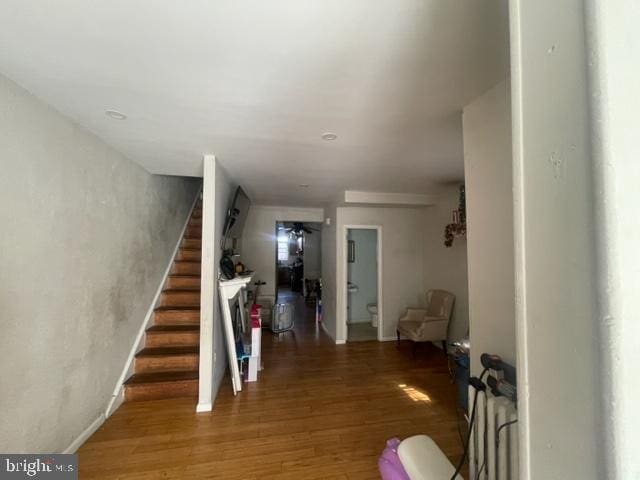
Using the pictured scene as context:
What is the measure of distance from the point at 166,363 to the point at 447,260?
3.83 m

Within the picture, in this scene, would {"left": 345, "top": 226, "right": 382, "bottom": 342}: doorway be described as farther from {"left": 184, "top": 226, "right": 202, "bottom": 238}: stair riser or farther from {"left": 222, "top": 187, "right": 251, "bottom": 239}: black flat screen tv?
{"left": 184, "top": 226, "right": 202, "bottom": 238}: stair riser

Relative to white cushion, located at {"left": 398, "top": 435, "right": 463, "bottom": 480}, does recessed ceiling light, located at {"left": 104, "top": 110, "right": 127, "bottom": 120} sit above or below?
above

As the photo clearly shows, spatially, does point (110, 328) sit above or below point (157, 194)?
below

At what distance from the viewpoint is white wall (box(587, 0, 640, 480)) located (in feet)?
1.49

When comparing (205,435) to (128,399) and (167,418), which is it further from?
(128,399)

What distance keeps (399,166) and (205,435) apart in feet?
9.70

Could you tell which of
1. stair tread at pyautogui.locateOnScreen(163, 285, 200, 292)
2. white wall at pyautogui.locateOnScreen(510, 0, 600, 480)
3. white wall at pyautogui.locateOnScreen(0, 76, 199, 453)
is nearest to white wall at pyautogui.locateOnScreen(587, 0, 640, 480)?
white wall at pyautogui.locateOnScreen(510, 0, 600, 480)

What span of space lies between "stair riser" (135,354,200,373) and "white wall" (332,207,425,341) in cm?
215

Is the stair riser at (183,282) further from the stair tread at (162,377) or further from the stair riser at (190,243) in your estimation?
the stair tread at (162,377)

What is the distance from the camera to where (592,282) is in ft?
1.60

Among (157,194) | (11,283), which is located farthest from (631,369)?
(157,194)

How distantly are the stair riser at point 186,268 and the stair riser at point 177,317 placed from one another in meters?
0.72

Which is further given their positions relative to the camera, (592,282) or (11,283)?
(11,283)

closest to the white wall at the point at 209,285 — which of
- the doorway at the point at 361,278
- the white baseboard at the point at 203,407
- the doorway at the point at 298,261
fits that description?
the white baseboard at the point at 203,407
